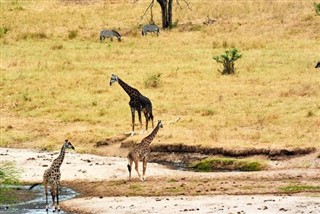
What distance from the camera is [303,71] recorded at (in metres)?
35.4

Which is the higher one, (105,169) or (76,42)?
(76,42)

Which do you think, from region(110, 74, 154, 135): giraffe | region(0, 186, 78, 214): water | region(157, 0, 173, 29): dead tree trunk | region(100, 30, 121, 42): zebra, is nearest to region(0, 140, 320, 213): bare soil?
region(0, 186, 78, 214): water

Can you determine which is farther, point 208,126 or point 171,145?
point 208,126

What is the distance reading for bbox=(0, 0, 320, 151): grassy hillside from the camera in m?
28.0

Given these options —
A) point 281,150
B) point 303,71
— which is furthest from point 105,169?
point 303,71

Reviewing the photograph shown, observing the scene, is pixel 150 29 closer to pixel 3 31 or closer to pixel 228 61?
pixel 3 31

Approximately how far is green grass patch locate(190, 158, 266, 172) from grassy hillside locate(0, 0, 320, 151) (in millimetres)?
1241

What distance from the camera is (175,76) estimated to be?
35781 mm

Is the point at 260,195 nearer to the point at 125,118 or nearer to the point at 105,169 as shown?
the point at 105,169

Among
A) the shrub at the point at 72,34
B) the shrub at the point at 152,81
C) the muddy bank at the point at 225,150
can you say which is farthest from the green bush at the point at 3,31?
the muddy bank at the point at 225,150

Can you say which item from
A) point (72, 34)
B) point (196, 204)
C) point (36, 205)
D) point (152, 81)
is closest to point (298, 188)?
point (196, 204)

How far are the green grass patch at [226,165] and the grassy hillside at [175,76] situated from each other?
4.07 feet

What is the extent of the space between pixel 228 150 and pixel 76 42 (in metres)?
22.4

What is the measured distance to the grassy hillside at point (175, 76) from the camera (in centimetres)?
2798
